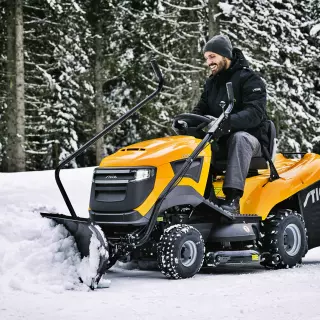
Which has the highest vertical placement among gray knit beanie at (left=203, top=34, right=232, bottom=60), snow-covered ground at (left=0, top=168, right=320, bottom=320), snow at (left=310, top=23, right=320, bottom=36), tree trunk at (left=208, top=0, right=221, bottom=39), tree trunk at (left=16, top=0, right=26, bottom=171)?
snow at (left=310, top=23, right=320, bottom=36)

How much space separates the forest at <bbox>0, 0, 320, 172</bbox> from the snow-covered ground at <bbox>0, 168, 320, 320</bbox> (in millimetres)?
12044

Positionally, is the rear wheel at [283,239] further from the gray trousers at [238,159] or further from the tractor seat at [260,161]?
the gray trousers at [238,159]

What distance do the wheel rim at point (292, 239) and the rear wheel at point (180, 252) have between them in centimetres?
110

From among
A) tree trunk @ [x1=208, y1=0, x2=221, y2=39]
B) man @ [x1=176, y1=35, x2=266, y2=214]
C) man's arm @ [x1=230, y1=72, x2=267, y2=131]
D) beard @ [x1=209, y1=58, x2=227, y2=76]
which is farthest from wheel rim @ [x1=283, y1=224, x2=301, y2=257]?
tree trunk @ [x1=208, y1=0, x2=221, y2=39]

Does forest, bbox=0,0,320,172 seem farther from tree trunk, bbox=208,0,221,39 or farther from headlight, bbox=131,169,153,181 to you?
headlight, bbox=131,169,153,181

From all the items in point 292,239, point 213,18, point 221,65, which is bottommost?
point 292,239

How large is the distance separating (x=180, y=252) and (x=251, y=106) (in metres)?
1.57

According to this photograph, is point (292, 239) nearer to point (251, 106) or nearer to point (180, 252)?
point (251, 106)

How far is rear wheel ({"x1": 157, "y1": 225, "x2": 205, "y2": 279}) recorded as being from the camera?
19.1ft

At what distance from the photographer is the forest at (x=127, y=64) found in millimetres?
18578

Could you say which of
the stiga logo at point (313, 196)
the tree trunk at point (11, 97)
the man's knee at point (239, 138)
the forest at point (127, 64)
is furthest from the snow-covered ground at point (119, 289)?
the forest at point (127, 64)

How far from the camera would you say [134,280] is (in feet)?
19.3

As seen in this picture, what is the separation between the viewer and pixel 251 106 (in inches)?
260

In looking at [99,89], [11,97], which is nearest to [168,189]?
[11,97]
